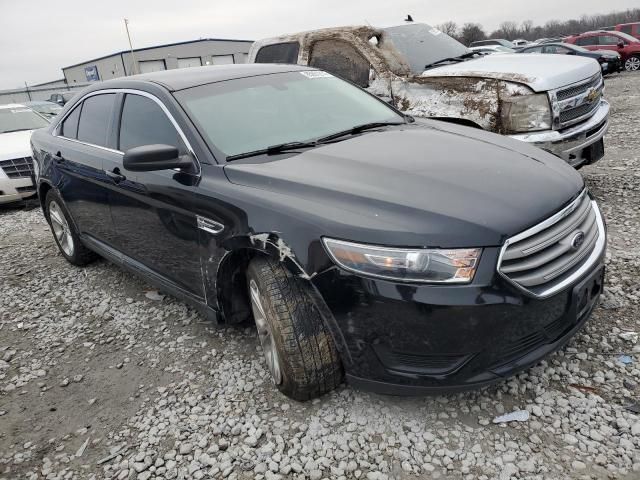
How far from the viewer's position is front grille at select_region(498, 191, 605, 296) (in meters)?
2.02

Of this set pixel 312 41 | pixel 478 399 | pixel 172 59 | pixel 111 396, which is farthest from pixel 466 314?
pixel 172 59

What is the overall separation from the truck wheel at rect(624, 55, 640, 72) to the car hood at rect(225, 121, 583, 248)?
20.7 meters

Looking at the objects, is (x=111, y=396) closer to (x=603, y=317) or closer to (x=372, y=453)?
(x=372, y=453)

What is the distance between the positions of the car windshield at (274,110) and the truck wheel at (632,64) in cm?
2038

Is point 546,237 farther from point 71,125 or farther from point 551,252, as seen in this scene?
point 71,125

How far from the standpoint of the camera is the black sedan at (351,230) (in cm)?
199

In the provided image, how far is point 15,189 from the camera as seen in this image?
24.3 feet

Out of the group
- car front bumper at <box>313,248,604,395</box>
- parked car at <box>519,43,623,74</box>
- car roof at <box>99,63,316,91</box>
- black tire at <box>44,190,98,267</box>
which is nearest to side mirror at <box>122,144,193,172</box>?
car roof at <box>99,63,316,91</box>

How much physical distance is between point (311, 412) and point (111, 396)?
1.20m

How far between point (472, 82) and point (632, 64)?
19149 millimetres

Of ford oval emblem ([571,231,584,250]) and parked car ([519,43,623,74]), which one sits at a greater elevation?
ford oval emblem ([571,231,584,250])

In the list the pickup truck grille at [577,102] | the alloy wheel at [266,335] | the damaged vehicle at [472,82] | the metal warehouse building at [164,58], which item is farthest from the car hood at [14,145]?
the metal warehouse building at [164,58]

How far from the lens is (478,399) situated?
244cm

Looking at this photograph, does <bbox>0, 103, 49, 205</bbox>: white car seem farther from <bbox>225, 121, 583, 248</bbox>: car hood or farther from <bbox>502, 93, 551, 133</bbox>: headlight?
<bbox>502, 93, 551, 133</bbox>: headlight
